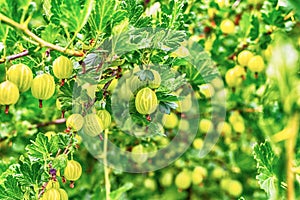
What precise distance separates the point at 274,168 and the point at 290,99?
46 centimetres

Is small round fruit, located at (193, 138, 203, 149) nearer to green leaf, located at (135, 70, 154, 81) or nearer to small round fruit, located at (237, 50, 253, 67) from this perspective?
small round fruit, located at (237, 50, 253, 67)

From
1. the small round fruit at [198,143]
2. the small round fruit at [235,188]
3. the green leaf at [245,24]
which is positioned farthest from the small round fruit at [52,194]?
the small round fruit at [235,188]

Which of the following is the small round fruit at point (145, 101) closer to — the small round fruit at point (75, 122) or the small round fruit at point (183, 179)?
the small round fruit at point (75, 122)

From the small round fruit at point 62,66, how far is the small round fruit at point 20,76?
42 millimetres

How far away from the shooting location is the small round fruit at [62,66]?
0.74 metres

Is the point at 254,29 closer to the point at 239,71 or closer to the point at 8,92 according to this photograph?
the point at 239,71

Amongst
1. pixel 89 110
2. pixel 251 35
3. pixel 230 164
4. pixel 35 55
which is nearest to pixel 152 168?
pixel 230 164

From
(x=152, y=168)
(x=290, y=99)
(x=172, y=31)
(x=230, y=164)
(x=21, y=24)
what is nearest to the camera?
(x=290, y=99)

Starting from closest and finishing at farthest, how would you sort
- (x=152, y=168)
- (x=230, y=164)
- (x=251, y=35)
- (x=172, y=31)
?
(x=172, y=31), (x=251, y=35), (x=152, y=168), (x=230, y=164)

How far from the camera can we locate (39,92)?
0.74 metres

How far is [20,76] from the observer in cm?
72

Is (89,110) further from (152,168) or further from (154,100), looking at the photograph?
(152,168)

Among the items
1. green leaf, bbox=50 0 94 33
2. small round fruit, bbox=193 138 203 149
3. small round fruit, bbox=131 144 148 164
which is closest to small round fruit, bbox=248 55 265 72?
small round fruit, bbox=131 144 148 164

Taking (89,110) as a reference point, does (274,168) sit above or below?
below
